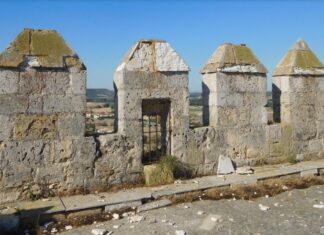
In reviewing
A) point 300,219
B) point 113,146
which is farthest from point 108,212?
point 300,219

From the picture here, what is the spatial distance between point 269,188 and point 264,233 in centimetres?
202

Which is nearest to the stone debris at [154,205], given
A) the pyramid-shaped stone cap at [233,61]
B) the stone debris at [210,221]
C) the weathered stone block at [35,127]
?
the stone debris at [210,221]

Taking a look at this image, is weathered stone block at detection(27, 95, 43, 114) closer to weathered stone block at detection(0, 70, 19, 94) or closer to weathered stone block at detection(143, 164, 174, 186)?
weathered stone block at detection(0, 70, 19, 94)

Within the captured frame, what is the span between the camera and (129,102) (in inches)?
265

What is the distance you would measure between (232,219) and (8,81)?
389 centimetres

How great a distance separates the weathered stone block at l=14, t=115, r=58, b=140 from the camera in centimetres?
603

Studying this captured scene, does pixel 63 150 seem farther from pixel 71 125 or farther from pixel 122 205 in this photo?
pixel 122 205

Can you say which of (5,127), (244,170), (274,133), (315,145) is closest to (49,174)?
(5,127)

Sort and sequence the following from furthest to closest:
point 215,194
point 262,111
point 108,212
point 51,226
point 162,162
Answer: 1. point 262,111
2. point 162,162
3. point 215,194
4. point 108,212
5. point 51,226

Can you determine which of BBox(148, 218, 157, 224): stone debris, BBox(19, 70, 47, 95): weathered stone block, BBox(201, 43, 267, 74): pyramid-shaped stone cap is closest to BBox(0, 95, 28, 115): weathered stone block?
BBox(19, 70, 47, 95): weathered stone block

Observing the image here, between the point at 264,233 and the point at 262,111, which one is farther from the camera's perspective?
the point at 262,111

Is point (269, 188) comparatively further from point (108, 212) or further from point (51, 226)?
point (51, 226)

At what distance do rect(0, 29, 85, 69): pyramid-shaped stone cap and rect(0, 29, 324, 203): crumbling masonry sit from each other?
0.05ft

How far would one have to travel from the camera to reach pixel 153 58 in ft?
23.0
